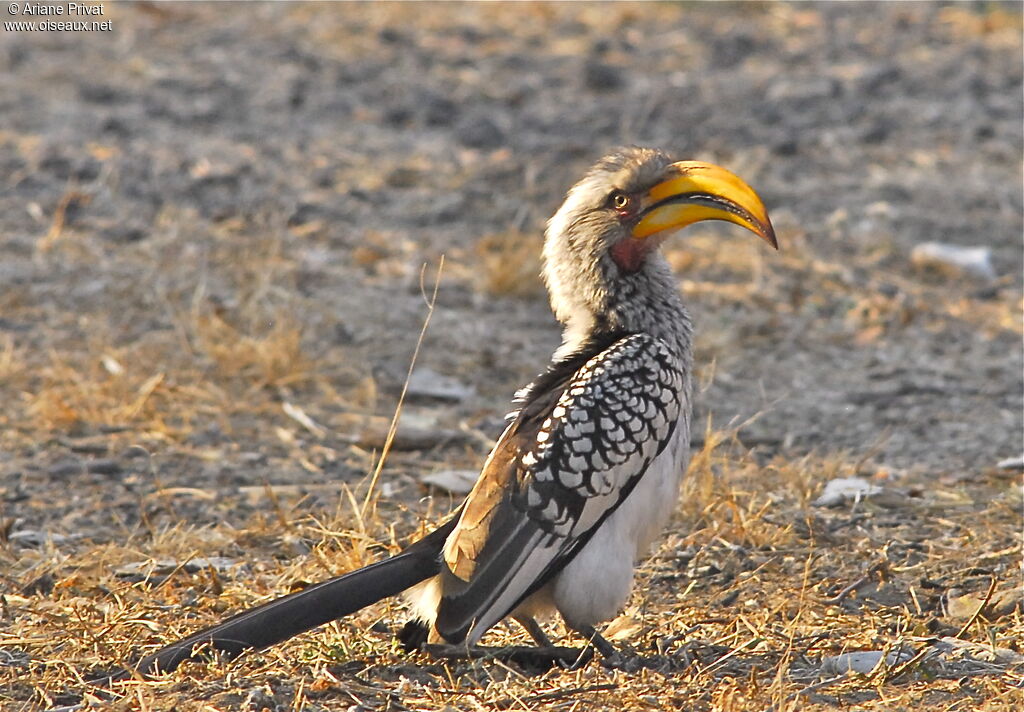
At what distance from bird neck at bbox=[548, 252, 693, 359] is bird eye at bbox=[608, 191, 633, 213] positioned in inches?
5.4

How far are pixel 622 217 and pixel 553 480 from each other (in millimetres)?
779

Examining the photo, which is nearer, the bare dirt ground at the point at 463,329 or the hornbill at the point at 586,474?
the hornbill at the point at 586,474

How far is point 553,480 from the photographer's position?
11.0ft

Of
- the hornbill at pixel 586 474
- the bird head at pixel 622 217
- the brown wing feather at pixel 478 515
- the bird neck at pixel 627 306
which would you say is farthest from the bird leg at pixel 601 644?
the bird head at pixel 622 217

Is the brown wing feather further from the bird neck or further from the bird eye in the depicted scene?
the bird eye

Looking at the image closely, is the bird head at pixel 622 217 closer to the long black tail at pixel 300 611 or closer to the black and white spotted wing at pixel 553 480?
the black and white spotted wing at pixel 553 480

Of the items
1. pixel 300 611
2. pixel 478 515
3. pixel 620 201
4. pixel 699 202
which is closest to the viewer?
pixel 300 611

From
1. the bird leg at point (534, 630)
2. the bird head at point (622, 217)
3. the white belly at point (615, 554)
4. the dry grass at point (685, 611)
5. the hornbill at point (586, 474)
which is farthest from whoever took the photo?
the bird head at point (622, 217)

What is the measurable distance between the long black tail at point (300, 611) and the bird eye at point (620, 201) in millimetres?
1010

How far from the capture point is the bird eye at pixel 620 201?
148 inches

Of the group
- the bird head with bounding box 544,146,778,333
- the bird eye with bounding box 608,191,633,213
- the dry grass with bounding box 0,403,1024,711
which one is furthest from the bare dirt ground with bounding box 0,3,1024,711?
the bird eye with bounding box 608,191,633,213

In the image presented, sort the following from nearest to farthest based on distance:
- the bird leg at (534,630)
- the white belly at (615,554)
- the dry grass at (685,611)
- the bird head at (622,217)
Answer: the dry grass at (685,611), the white belly at (615,554), the bird leg at (534,630), the bird head at (622,217)

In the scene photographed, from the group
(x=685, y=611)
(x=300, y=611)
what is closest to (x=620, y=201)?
(x=685, y=611)

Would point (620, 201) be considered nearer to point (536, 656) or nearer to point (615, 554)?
point (615, 554)
